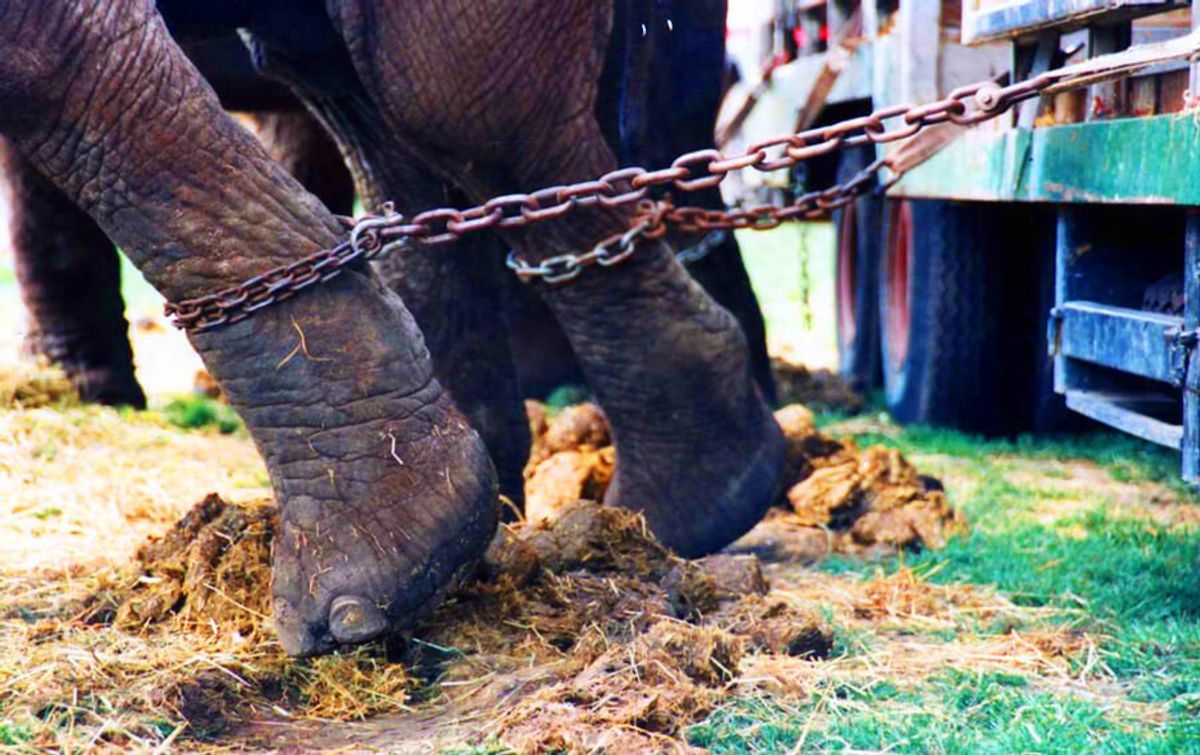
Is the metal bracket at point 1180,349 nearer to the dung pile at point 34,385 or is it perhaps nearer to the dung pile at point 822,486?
the dung pile at point 822,486

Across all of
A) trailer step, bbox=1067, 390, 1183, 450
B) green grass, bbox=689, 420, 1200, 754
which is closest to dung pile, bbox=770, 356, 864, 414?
green grass, bbox=689, 420, 1200, 754

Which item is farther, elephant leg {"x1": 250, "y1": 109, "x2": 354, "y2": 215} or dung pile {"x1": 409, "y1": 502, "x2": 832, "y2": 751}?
elephant leg {"x1": 250, "y1": 109, "x2": 354, "y2": 215}

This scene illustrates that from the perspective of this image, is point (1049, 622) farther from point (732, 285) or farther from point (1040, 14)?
point (732, 285)

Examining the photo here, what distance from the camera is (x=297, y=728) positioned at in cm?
306

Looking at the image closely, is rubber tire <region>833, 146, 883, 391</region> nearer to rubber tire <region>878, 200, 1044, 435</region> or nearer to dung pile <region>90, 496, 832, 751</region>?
rubber tire <region>878, 200, 1044, 435</region>

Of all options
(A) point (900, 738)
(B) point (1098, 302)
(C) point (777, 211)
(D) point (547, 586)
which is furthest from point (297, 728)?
(B) point (1098, 302)

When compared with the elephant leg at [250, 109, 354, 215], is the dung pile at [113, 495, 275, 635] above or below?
below

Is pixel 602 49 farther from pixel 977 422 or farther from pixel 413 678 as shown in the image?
pixel 977 422

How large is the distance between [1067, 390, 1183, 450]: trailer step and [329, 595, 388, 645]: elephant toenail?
65.1 inches

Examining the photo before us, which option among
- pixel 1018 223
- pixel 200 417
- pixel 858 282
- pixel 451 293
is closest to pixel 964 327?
pixel 1018 223

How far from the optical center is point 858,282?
7875 mm

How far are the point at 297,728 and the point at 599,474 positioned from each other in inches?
79.8

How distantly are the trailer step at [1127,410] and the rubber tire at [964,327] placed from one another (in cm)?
218

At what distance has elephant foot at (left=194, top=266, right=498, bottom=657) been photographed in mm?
3182
